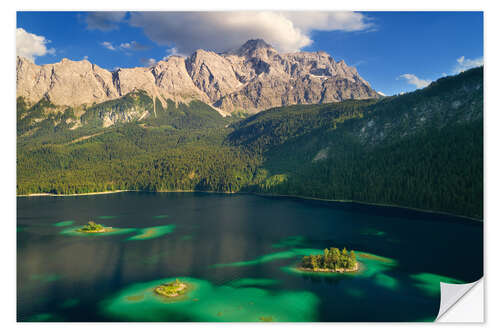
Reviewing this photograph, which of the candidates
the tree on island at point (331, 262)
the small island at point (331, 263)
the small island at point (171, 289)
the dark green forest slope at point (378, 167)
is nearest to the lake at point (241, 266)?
the small island at point (171, 289)

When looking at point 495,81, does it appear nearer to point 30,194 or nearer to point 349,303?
point 349,303

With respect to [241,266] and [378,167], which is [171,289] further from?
[378,167]

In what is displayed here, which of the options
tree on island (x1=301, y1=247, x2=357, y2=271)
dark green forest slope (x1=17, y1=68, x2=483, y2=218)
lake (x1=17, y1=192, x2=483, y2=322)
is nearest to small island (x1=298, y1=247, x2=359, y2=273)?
tree on island (x1=301, y1=247, x2=357, y2=271)

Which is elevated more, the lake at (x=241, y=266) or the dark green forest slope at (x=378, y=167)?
the dark green forest slope at (x=378, y=167)

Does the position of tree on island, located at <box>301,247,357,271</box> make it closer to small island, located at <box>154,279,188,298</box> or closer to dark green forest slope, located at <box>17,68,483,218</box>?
small island, located at <box>154,279,188,298</box>

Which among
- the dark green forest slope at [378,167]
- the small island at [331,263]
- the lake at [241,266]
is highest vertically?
the dark green forest slope at [378,167]

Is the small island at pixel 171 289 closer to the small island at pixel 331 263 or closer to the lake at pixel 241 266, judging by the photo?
the lake at pixel 241 266

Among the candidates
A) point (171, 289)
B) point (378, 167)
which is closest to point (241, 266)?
point (171, 289)
